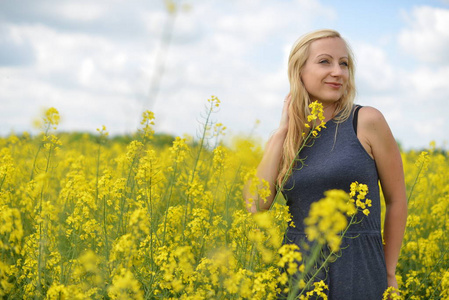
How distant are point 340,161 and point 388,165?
0.30 metres

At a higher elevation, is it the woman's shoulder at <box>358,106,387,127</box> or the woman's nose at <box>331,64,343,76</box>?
the woman's nose at <box>331,64,343,76</box>

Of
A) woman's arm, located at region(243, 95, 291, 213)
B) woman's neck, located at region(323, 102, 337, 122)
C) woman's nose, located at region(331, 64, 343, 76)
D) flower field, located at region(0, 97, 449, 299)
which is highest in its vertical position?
woman's nose, located at region(331, 64, 343, 76)

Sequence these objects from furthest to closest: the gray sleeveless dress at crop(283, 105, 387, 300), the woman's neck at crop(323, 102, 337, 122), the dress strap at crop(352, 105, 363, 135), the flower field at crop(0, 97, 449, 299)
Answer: the woman's neck at crop(323, 102, 337, 122) → the dress strap at crop(352, 105, 363, 135) → the gray sleeveless dress at crop(283, 105, 387, 300) → the flower field at crop(0, 97, 449, 299)

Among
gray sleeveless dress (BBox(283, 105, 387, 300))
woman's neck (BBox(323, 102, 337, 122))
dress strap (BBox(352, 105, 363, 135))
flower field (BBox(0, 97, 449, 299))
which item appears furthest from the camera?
woman's neck (BBox(323, 102, 337, 122))

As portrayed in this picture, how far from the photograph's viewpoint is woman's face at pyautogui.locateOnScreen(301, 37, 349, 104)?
2650 mm

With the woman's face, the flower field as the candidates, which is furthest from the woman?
the flower field

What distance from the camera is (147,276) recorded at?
2.74m

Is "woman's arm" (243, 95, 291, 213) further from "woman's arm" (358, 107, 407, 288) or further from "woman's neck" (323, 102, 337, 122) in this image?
"woman's arm" (358, 107, 407, 288)

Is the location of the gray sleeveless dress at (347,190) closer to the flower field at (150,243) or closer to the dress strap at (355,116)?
the dress strap at (355,116)

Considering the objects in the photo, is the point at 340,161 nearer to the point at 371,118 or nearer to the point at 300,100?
the point at 371,118

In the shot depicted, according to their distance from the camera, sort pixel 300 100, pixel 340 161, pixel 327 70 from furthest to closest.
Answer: pixel 300 100
pixel 327 70
pixel 340 161

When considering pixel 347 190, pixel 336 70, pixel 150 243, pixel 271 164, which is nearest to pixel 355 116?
pixel 336 70

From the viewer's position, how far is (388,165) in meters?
2.58

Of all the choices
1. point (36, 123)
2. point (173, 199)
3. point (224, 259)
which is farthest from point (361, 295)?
point (36, 123)
